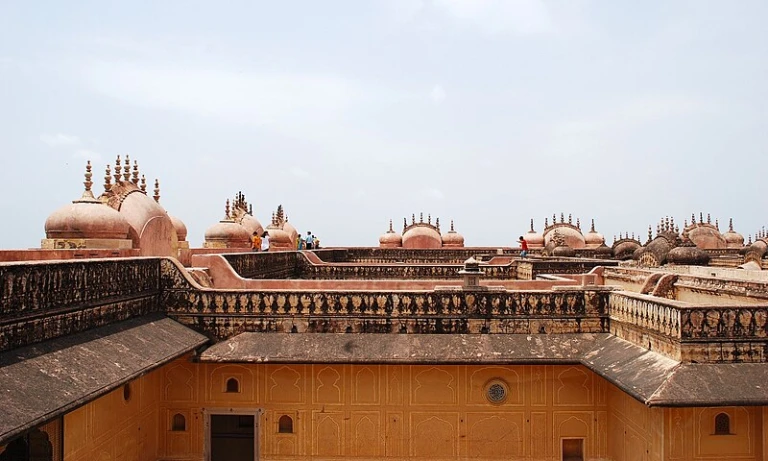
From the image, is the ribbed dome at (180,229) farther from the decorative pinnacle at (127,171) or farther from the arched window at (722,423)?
the arched window at (722,423)

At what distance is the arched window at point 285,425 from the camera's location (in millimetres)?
11625

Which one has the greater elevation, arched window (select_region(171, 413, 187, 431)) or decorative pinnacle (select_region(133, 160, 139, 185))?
decorative pinnacle (select_region(133, 160, 139, 185))

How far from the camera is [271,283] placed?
14016 millimetres

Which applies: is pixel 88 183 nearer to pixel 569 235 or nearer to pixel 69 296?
pixel 69 296

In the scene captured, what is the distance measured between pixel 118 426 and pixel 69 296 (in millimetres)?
2254

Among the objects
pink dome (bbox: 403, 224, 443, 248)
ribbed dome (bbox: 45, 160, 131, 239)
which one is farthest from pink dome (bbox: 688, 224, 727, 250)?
ribbed dome (bbox: 45, 160, 131, 239)

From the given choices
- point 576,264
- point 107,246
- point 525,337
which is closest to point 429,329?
point 525,337

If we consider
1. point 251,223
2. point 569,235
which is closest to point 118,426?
point 251,223

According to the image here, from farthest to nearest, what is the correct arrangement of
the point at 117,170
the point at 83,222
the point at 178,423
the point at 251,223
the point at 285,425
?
the point at 251,223, the point at 117,170, the point at 83,222, the point at 178,423, the point at 285,425

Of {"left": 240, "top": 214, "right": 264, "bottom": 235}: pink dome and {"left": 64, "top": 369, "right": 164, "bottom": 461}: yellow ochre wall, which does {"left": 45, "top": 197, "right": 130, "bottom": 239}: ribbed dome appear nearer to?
{"left": 64, "top": 369, "right": 164, "bottom": 461}: yellow ochre wall

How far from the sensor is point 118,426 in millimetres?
10211

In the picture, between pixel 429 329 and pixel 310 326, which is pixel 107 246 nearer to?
pixel 310 326

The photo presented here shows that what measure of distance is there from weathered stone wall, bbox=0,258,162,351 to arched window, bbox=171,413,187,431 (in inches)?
72.1

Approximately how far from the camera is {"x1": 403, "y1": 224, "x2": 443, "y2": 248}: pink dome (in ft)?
129
